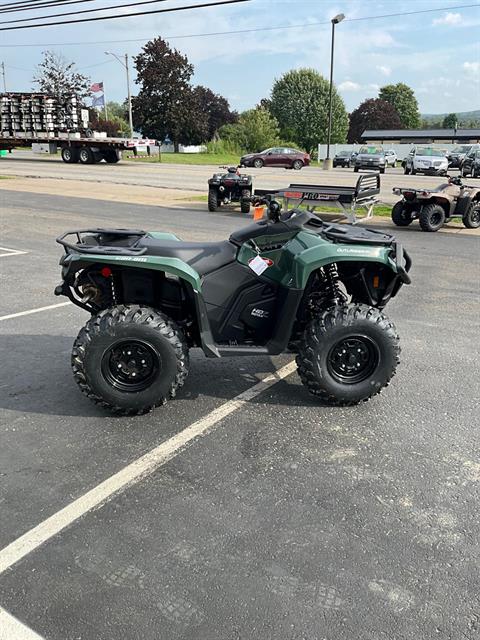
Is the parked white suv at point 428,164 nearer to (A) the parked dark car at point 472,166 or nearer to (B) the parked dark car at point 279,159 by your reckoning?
(A) the parked dark car at point 472,166

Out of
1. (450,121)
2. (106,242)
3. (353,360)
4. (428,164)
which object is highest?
(450,121)

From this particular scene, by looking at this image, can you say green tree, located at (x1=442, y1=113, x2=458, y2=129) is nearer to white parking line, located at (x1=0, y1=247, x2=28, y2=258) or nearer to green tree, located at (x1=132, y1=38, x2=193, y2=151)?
green tree, located at (x1=132, y1=38, x2=193, y2=151)

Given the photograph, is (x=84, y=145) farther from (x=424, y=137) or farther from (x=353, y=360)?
(x=424, y=137)

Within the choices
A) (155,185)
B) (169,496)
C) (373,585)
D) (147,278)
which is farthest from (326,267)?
(155,185)

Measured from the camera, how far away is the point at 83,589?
2361 mm

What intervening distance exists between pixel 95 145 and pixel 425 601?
35.3 meters

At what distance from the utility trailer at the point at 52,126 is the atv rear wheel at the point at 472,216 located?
82.9 ft

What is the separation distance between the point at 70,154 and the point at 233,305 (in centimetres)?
3471

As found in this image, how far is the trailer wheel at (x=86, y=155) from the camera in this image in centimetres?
3444

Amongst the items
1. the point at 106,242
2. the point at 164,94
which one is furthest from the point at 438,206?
the point at 164,94

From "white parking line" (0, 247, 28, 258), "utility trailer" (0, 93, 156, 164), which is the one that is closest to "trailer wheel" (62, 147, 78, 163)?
"utility trailer" (0, 93, 156, 164)

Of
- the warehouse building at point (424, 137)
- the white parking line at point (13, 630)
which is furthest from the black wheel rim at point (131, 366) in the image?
the warehouse building at point (424, 137)

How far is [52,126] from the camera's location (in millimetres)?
35656

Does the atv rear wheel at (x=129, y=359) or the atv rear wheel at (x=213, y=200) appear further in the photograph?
the atv rear wheel at (x=213, y=200)
